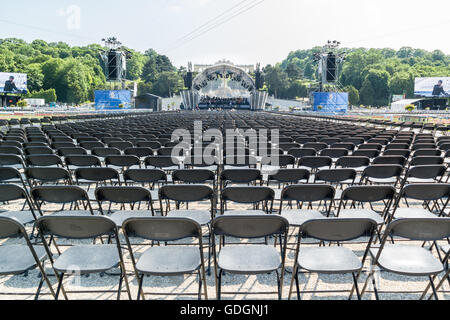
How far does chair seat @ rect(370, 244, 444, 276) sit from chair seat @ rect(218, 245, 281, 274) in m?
0.87

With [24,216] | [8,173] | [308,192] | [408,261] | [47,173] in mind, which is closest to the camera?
[408,261]

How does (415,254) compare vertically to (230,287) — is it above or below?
above

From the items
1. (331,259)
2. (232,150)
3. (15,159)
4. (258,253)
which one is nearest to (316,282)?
(331,259)

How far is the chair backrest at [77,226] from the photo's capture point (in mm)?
2189

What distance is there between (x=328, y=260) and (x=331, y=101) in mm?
42404

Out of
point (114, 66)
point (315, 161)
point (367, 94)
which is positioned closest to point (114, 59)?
point (114, 66)

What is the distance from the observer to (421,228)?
2246 mm

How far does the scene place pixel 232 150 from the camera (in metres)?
5.68

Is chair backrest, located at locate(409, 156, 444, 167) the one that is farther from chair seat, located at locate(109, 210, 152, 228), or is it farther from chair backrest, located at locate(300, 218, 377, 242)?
chair seat, located at locate(109, 210, 152, 228)

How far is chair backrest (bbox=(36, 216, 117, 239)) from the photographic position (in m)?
2.19

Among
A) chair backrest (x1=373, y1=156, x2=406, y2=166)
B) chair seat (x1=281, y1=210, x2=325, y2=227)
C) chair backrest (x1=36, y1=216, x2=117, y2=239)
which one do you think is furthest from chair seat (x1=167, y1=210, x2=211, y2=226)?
chair backrest (x1=373, y1=156, x2=406, y2=166)

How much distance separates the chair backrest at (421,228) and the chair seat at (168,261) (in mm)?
1538

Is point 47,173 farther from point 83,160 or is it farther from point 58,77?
point 58,77

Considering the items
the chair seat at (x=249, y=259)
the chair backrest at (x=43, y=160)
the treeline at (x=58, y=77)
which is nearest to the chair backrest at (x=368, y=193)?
the chair seat at (x=249, y=259)
